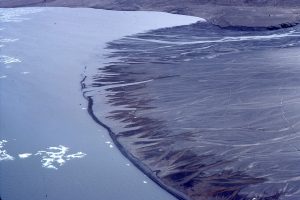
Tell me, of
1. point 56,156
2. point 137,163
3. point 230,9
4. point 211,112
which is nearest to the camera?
point 137,163

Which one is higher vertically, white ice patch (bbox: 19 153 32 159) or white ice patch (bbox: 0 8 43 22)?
white ice patch (bbox: 0 8 43 22)

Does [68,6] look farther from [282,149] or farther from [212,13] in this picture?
[282,149]

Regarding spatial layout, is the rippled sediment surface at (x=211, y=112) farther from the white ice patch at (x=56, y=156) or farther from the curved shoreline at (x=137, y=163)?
the white ice patch at (x=56, y=156)

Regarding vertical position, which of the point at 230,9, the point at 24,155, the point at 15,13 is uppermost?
the point at 230,9

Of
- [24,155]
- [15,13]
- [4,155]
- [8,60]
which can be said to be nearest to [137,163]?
[24,155]

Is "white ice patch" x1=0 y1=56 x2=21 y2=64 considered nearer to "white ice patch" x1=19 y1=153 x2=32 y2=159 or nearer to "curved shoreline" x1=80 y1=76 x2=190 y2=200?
"curved shoreline" x1=80 y1=76 x2=190 y2=200

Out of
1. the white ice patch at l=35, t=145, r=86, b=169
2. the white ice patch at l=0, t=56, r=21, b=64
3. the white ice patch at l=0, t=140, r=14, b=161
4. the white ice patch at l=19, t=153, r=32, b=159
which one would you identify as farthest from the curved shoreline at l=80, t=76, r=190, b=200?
the white ice patch at l=0, t=56, r=21, b=64

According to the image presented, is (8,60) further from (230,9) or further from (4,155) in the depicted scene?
(230,9)
